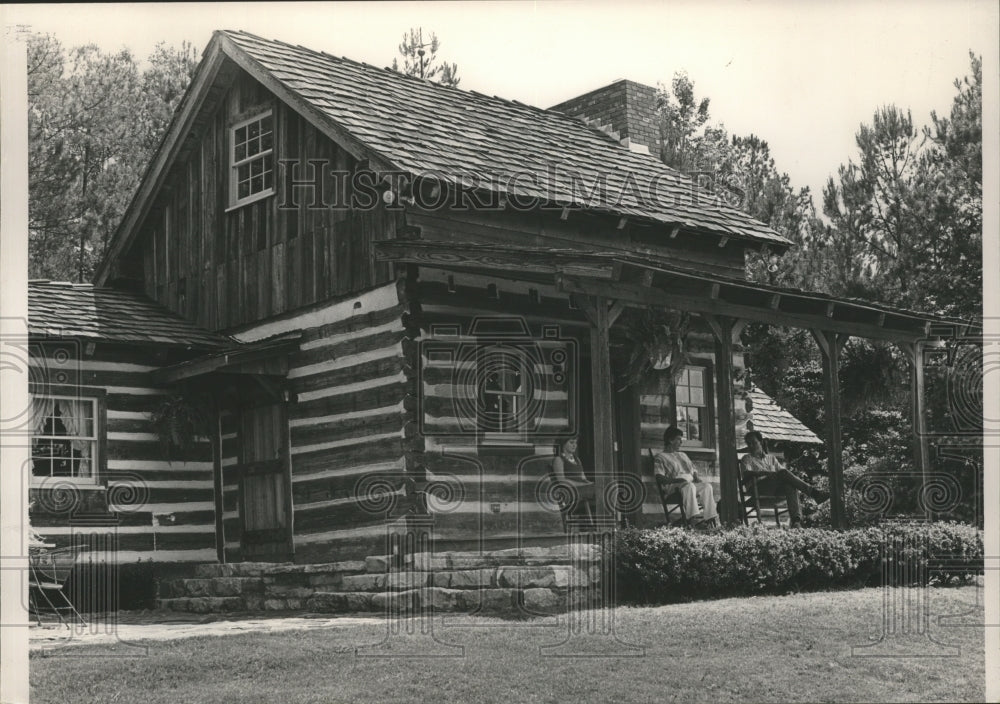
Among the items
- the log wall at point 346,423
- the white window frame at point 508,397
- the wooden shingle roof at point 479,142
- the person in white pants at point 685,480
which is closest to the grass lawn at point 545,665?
the log wall at point 346,423

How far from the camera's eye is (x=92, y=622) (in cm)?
1488

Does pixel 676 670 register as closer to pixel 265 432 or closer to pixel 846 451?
pixel 265 432

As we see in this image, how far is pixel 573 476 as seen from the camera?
1703 centimetres

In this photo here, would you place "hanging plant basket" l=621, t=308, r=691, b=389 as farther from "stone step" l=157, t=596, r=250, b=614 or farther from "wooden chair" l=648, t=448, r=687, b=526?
"stone step" l=157, t=596, r=250, b=614

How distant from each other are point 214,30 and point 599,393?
9.10 m

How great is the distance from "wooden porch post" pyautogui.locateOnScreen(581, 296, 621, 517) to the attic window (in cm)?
628

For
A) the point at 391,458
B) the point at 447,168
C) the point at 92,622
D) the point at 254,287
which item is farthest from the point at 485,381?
the point at 92,622

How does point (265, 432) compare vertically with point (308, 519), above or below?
above

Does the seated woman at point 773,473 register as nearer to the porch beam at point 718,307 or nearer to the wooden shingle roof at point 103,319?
the porch beam at point 718,307

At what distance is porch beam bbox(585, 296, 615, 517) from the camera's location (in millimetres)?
14562

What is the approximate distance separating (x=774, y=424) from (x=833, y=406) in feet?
34.7

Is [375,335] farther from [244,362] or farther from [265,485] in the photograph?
[265,485]

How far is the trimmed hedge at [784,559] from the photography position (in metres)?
14.2

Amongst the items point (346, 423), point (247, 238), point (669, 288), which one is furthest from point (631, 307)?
point (247, 238)
